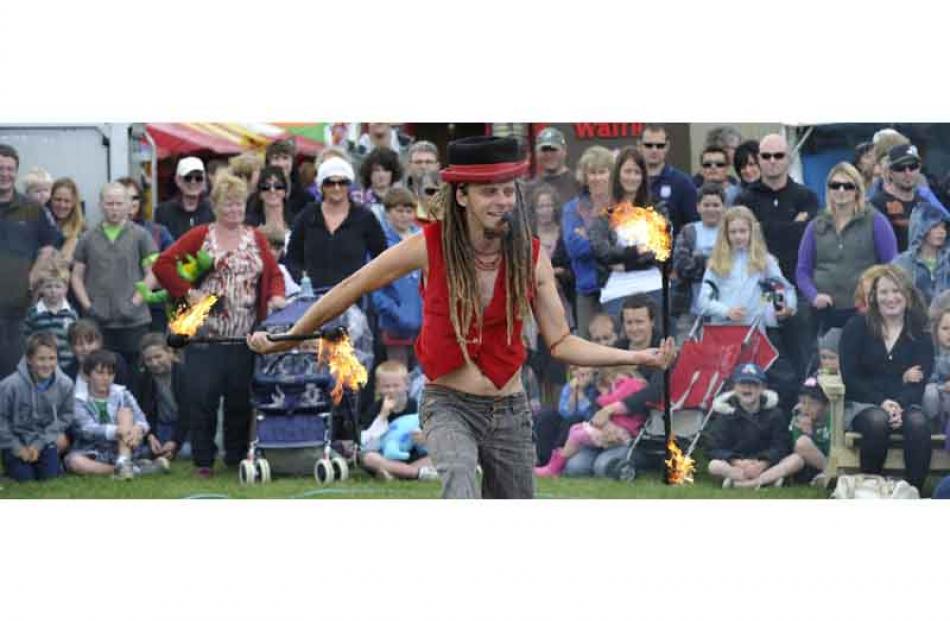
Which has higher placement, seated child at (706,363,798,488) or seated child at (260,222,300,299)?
seated child at (260,222,300,299)

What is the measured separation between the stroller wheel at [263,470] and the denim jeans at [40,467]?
1342 millimetres

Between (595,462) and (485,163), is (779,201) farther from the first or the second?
(485,163)

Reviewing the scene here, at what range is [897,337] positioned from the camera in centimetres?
1310

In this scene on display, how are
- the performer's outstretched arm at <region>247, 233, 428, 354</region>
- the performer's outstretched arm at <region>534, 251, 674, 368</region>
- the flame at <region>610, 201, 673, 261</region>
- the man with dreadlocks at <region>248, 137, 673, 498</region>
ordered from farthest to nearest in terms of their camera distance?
the flame at <region>610, 201, 673, 261</region>
the performer's outstretched arm at <region>534, 251, 674, 368</region>
the performer's outstretched arm at <region>247, 233, 428, 354</region>
the man with dreadlocks at <region>248, 137, 673, 498</region>

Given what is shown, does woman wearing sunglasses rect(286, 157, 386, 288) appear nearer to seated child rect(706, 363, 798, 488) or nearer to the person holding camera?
the person holding camera

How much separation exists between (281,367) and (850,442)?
385 centimetres

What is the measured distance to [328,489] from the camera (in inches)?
513

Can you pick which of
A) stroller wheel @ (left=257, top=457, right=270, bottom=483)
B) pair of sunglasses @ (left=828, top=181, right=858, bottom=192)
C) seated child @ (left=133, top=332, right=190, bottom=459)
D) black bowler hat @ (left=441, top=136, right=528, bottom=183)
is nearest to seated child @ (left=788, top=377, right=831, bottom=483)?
pair of sunglasses @ (left=828, top=181, right=858, bottom=192)

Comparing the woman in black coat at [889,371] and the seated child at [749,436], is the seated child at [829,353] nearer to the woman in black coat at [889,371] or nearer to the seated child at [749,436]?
the woman in black coat at [889,371]

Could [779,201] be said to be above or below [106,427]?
above

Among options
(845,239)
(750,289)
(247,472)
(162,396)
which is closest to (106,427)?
(162,396)

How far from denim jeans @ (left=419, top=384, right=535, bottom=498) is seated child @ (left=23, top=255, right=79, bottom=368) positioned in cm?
491

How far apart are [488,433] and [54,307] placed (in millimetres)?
5274

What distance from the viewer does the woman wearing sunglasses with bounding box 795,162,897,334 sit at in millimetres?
13102
